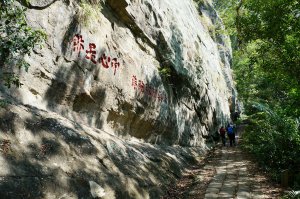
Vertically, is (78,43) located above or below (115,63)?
above

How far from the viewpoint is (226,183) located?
9422mm

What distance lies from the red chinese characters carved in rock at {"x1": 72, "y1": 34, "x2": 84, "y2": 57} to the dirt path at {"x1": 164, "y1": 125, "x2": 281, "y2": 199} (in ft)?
15.0

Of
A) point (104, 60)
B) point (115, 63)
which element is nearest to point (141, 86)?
point (115, 63)

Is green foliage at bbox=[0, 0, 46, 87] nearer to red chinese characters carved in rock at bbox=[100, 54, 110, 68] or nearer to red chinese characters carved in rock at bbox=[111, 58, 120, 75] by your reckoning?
red chinese characters carved in rock at bbox=[100, 54, 110, 68]

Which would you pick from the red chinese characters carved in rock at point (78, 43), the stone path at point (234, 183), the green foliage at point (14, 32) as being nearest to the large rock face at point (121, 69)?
the red chinese characters carved in rock at point (78, 43)

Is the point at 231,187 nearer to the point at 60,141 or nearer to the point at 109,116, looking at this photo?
the point at 109,116

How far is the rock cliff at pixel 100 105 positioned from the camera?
550cm

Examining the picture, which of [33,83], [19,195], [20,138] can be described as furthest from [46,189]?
[33,83]

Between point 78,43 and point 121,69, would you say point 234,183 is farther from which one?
point 78,43

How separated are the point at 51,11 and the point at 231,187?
22.7 feet

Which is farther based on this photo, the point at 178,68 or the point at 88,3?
the point at 178,68

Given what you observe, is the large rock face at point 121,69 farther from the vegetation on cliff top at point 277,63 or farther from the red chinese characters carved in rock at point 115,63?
the vegetation on cliff top at point 277,63

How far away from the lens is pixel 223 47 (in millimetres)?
33000

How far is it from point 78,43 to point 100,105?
192 cm
